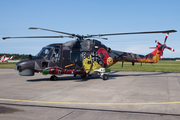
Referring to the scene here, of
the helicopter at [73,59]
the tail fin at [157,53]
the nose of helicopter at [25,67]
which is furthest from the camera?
the tail fin at [157,53]

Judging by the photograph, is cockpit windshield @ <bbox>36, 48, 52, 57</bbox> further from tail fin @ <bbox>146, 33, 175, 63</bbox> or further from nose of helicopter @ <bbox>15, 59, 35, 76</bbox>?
tail fin @ <bbox>146, 33, 175, 63</bbox>

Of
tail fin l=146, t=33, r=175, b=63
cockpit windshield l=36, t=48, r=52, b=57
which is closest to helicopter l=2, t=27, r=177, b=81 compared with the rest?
cockpit windshield l=36, t=48, r=52, b=57

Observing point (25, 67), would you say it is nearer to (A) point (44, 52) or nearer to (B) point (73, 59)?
(A) point (44, 52)

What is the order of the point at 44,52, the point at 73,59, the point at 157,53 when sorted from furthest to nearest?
1. the point at 157,53
2. the point at 73,59
3. the point at 44,52

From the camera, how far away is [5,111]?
6.66 metres

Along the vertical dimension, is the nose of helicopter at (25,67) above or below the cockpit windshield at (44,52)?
below

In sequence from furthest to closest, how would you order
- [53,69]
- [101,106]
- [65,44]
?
[65,44], [53,69], [101,106]

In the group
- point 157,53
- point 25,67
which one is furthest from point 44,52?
point 157,53

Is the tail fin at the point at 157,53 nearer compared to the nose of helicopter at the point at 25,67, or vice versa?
the nose of helicopter at the point at 25,67

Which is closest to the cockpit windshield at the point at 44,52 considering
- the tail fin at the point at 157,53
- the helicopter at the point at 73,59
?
the helicopter at the point at 73,59

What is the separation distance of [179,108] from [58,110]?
193 inches

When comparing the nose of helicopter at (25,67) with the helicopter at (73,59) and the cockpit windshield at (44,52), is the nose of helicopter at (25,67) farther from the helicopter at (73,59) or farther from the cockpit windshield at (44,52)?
the cockpit windshield at (44,52)

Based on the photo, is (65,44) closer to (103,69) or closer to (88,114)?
(103,69)

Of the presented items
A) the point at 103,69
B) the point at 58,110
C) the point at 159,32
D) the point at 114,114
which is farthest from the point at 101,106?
the point at 103,69
